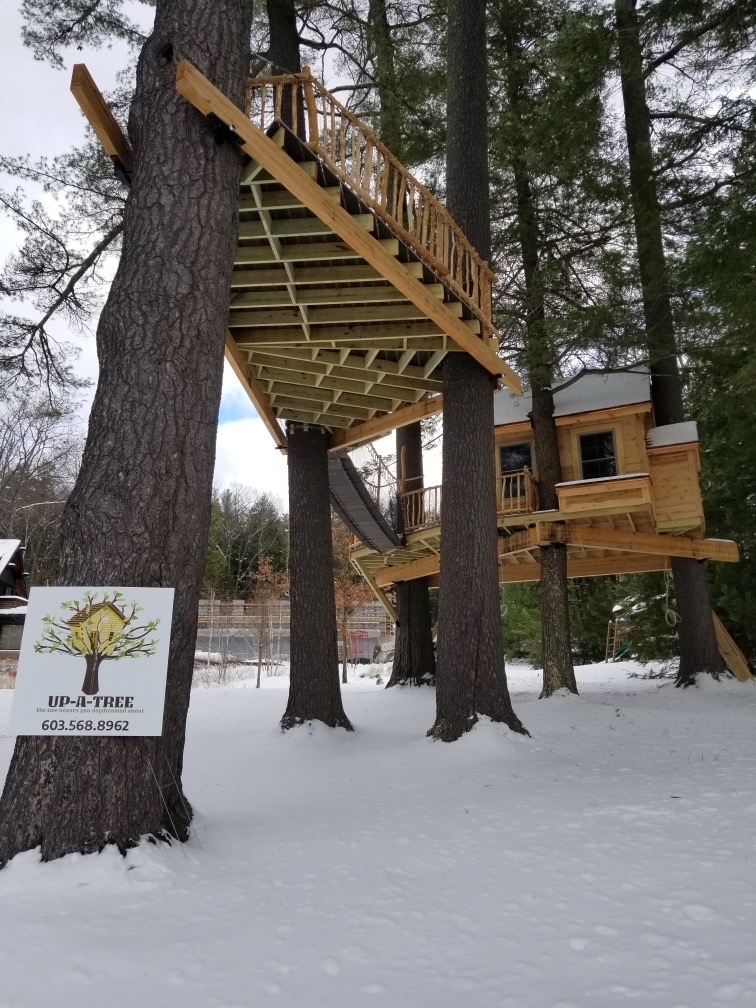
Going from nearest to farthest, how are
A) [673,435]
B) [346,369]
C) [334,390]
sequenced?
[346,369], [334,390], [673,435]

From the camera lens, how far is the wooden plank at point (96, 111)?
177 inches

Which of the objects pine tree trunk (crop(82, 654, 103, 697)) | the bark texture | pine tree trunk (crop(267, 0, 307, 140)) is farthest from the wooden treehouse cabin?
pine tree trunk (crop(82, 654, 103, 697))

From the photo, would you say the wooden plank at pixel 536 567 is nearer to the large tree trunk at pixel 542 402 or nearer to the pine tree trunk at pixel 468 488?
the large tree trunk at pixel 542 402

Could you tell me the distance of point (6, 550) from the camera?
1762cm

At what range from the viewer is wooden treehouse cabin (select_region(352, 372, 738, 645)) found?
1132cm

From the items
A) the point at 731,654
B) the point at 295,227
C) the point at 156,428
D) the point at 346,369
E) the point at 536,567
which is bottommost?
the point at 731,654

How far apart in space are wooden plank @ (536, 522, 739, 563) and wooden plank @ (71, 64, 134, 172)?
8.52 metres

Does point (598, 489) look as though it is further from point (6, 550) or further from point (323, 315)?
point (6, 550)

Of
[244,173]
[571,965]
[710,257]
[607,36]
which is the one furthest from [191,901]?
[607,36]

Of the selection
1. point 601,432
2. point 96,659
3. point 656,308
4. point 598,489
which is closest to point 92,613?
point 96,659

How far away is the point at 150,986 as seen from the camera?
2.15 metres

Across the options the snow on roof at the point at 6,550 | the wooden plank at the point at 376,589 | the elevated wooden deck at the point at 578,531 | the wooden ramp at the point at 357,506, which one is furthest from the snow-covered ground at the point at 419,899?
the snow on roof at the point at 6,550

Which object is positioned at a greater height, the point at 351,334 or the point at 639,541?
the point at 351,334

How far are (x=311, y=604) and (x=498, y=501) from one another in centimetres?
509
